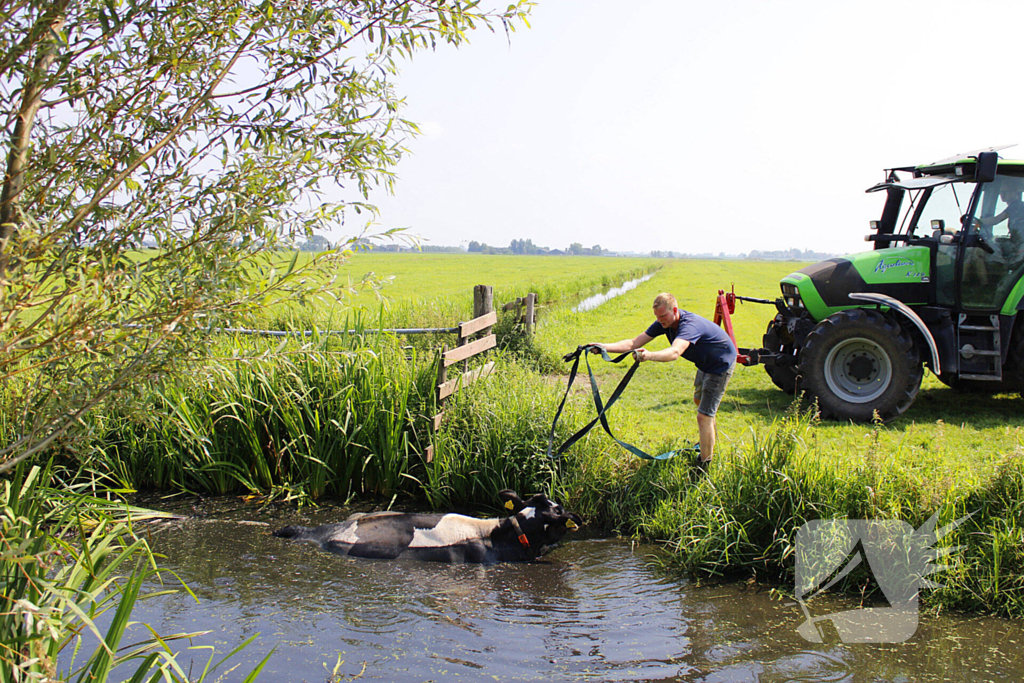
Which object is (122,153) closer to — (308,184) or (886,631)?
(308,184)

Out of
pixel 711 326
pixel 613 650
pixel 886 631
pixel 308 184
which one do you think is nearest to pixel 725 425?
pixel 711 326

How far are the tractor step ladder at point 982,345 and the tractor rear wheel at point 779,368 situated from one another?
1951 mm

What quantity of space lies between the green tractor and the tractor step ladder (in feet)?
0.04

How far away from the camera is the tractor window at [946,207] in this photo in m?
7.98

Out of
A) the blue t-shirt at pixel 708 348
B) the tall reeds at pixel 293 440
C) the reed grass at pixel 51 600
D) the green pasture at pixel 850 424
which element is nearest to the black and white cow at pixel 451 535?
the tall reeds at pixel 293 440

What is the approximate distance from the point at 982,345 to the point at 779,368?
7.91ft

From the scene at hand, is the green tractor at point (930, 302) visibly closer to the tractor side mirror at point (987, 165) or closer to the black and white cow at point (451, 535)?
the tractor side mirror at point (987, 165)

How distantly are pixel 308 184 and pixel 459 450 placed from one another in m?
3.94

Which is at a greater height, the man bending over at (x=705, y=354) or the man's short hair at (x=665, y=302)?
the man's short hair at (x=665, y=302)

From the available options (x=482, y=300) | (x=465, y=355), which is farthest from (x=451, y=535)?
(x=482, y=300)

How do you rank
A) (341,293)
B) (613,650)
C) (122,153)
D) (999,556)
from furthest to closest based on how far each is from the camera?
(999,556), (613,650), (341,293), (122,153)

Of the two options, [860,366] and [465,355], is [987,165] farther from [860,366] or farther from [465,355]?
[465,355]

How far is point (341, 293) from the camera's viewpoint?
3143mm

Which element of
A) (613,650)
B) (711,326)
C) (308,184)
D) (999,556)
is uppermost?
(308,184)
